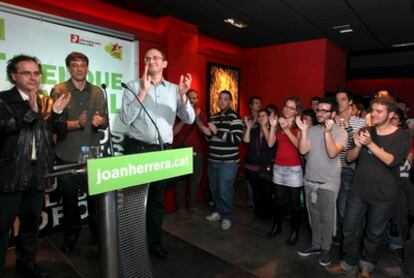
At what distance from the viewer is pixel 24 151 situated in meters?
2.07

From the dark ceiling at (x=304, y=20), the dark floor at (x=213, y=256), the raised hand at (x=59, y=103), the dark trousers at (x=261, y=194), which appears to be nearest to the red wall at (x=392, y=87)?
the dark ceiling at (x=304, y=20)

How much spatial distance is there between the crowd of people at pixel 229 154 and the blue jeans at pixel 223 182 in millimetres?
25

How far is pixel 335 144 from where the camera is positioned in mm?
2527

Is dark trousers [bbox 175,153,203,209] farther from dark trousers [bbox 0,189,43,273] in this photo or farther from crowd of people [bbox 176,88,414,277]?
dark trousers [bbox 0,189,43,273]

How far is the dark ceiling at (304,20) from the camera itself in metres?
3.46

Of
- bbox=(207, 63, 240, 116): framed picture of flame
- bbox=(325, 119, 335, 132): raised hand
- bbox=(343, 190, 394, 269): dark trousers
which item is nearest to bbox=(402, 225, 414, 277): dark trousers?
bbox=(343, 190, 394, 269): dark trousers

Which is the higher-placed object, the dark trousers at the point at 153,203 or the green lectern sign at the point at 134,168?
the green lectern sign at the point at 134,168

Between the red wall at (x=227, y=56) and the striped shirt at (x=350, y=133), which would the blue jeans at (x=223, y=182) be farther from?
the striped shirt at (x=350, y=133)

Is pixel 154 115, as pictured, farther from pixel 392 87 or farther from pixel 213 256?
pixel 392 87

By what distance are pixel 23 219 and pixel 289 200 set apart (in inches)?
93.7

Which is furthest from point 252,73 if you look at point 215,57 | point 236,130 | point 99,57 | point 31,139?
point 31,139

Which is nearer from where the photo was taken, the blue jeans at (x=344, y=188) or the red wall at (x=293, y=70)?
the blue jeans at (x=344, y=188)

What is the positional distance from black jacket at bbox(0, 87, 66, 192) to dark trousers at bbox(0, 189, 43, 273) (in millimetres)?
94

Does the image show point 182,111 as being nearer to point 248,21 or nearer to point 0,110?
point 0,110
